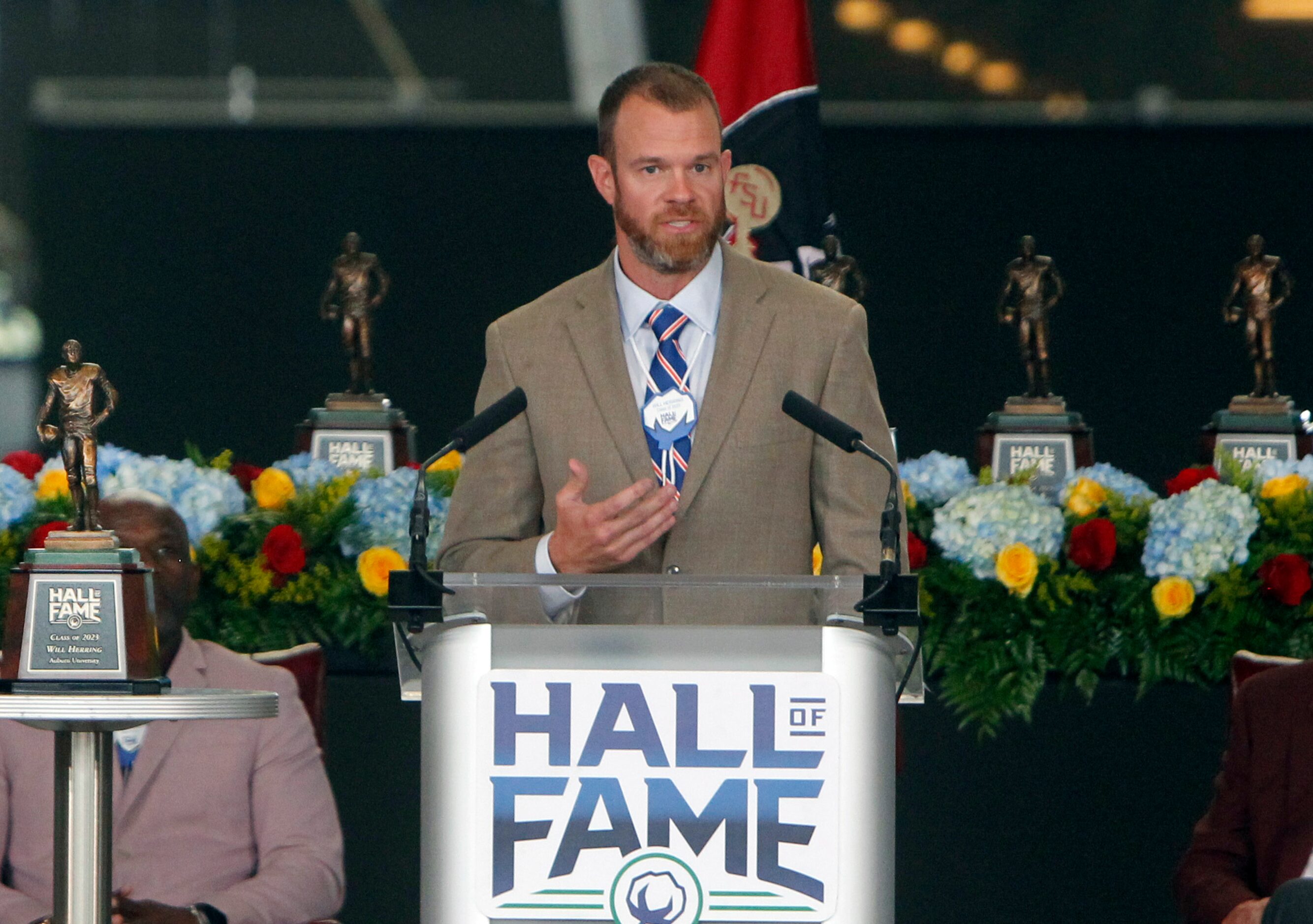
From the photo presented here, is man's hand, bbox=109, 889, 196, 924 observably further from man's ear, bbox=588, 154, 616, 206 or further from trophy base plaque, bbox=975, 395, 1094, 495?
Answer: trophy base plaque, bbox=975, 395, 1094, 495

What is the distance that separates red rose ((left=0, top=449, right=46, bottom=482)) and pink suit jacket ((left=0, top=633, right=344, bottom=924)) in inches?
40.2

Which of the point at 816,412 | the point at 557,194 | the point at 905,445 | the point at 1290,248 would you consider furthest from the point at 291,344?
the point at 816,412

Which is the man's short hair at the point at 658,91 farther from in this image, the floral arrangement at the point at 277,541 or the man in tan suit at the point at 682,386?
the floral arrangement at the point at 277,541

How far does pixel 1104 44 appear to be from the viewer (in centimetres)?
546

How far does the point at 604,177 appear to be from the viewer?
246cm

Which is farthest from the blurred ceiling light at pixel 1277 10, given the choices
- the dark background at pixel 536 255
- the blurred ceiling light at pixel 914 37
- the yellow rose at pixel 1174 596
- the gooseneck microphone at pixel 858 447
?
the gooseneck microphone at pixel 858 447

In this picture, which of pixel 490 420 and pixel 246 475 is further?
pixel 246 475

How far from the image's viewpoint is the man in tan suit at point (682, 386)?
2.34 m

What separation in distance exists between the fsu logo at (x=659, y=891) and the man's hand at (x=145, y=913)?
3.12ft

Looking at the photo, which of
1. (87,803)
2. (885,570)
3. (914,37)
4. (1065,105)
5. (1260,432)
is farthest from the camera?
(914,37)

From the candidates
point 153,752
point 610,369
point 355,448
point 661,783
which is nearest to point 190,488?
point 355,448

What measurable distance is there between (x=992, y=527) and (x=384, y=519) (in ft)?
3.29

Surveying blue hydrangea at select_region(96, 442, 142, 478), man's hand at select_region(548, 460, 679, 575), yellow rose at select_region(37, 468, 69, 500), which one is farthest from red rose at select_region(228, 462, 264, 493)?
man's hand at select_region(548, 460, 679, 575)

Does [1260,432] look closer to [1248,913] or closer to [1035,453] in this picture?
[1035,453]
